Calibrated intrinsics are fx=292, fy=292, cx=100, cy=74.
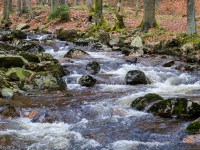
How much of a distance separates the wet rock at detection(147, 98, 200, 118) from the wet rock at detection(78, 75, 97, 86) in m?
3.57

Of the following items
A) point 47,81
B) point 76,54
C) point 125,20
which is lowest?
point 47,81

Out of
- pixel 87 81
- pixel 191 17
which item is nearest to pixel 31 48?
pixel 87 81

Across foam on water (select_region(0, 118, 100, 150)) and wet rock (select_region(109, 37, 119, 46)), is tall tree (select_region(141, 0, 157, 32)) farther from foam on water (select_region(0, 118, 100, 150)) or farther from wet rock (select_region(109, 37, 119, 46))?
foam on water (select_region(0, 118, 100, 150))

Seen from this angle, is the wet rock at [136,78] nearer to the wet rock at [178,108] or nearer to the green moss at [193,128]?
the wet rock at [178,108]

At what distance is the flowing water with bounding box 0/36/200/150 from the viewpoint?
551 cm

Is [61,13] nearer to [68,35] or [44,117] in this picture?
[68,35]

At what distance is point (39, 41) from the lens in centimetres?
1791

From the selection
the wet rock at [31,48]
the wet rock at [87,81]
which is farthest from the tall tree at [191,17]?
the wet rock at [31,48]

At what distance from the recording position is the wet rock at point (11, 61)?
10.9m

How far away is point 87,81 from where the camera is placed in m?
10.2

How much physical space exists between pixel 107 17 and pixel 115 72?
487 inches

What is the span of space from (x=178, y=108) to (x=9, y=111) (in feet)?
13.2

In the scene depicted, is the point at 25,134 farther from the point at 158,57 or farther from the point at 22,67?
the point at 158,57

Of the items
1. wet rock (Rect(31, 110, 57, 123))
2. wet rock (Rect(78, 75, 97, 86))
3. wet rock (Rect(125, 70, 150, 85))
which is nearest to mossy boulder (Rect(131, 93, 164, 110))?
wet rock (Rect(31, 110, 57, 123))
